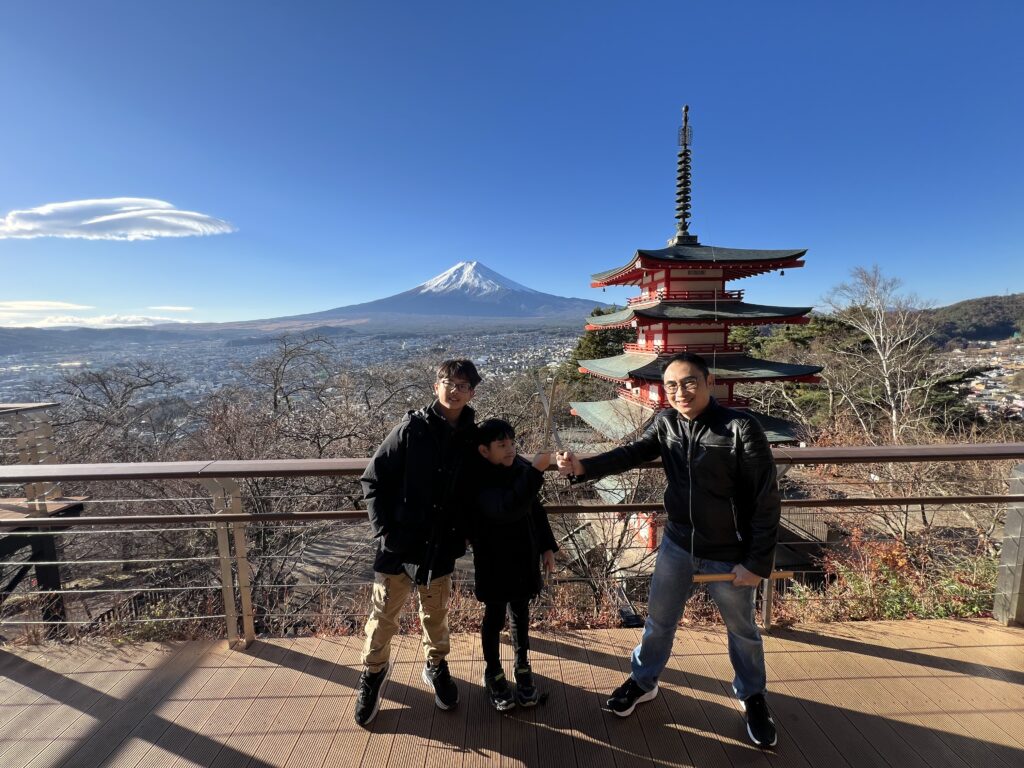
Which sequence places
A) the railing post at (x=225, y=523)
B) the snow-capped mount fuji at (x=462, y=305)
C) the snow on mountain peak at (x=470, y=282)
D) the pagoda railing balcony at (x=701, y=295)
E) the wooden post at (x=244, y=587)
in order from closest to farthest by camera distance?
the railing post at (x=225, y=523) < the wooden post at (x=244, y=587) < the pagoda railing balcony at (x=701, y=295) < the snow-capped mount fuji at (x=462, y=305) < the snow on mountain peak at (x=470, y=282)

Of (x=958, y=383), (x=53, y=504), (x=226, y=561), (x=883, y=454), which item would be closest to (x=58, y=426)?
(x=53, y=504)

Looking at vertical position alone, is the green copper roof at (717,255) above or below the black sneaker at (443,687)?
above

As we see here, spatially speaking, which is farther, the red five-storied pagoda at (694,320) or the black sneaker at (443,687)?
the red five-storied pagoda at (694,320)

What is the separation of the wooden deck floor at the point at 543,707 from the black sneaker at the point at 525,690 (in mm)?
45

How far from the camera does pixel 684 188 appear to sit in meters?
12.8

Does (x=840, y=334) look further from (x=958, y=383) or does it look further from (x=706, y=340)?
(x=706, y=340)

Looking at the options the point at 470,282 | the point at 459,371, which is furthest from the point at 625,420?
the point at 470,282

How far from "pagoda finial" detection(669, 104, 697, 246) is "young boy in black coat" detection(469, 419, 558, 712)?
12303 mm

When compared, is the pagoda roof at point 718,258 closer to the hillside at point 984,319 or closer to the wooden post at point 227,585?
the wooden post at point 227,585

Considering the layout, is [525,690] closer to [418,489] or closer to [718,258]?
[418,489]

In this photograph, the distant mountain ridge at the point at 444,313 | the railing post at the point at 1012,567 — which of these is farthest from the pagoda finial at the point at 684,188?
the distant mountain ridge at the point at 444,313

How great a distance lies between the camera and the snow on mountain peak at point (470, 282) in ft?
275

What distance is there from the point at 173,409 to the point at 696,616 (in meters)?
15.1

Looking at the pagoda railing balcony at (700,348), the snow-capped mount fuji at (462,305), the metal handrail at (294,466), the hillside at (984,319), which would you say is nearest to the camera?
the metal handrail at (294,466)
